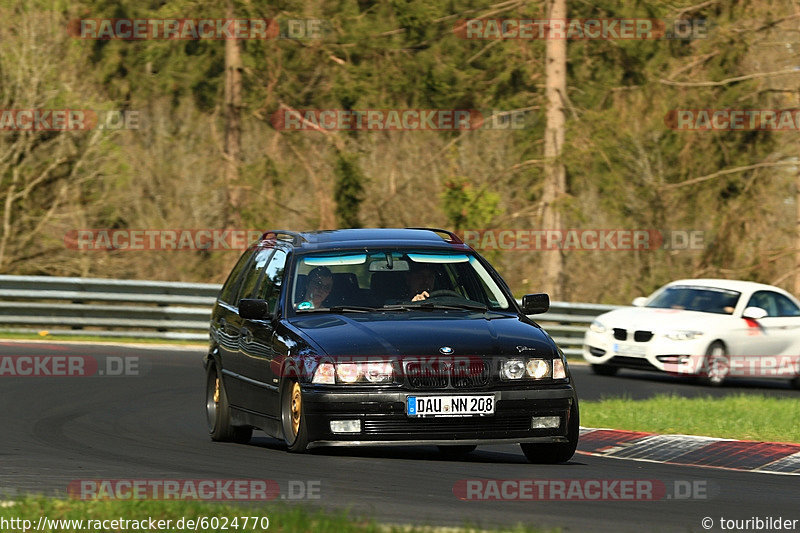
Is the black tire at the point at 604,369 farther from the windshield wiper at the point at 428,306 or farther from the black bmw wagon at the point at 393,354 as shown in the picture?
the windshield wiper at the point at 428,306

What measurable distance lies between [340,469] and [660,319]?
12514mm

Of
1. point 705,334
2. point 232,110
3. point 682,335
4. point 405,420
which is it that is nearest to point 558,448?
point 405,420

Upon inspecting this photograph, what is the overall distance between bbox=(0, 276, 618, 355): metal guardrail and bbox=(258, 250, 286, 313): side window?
1246 cm

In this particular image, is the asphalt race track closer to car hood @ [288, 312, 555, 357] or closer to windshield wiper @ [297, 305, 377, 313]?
car hood @ [288, 312, 555, 357]

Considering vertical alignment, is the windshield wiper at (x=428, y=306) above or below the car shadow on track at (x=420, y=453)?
above

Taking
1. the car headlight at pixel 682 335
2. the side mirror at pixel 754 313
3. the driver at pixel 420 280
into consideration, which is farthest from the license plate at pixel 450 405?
the side mirror at pixel 754 313

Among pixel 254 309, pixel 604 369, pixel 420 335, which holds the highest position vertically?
pixel 254 309

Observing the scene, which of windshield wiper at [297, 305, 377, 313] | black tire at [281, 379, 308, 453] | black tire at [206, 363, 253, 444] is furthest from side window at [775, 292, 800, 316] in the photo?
black tire at [281, 379, 308, 453]

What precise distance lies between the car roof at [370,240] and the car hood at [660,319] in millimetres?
9745

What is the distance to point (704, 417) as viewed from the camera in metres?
14.4

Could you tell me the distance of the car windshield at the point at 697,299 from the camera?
22000mm

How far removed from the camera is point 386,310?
1065cm

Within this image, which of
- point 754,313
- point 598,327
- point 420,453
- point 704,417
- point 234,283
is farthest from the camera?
point 598,327

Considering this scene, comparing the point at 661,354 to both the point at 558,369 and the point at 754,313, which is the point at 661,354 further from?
the point at 558,369
